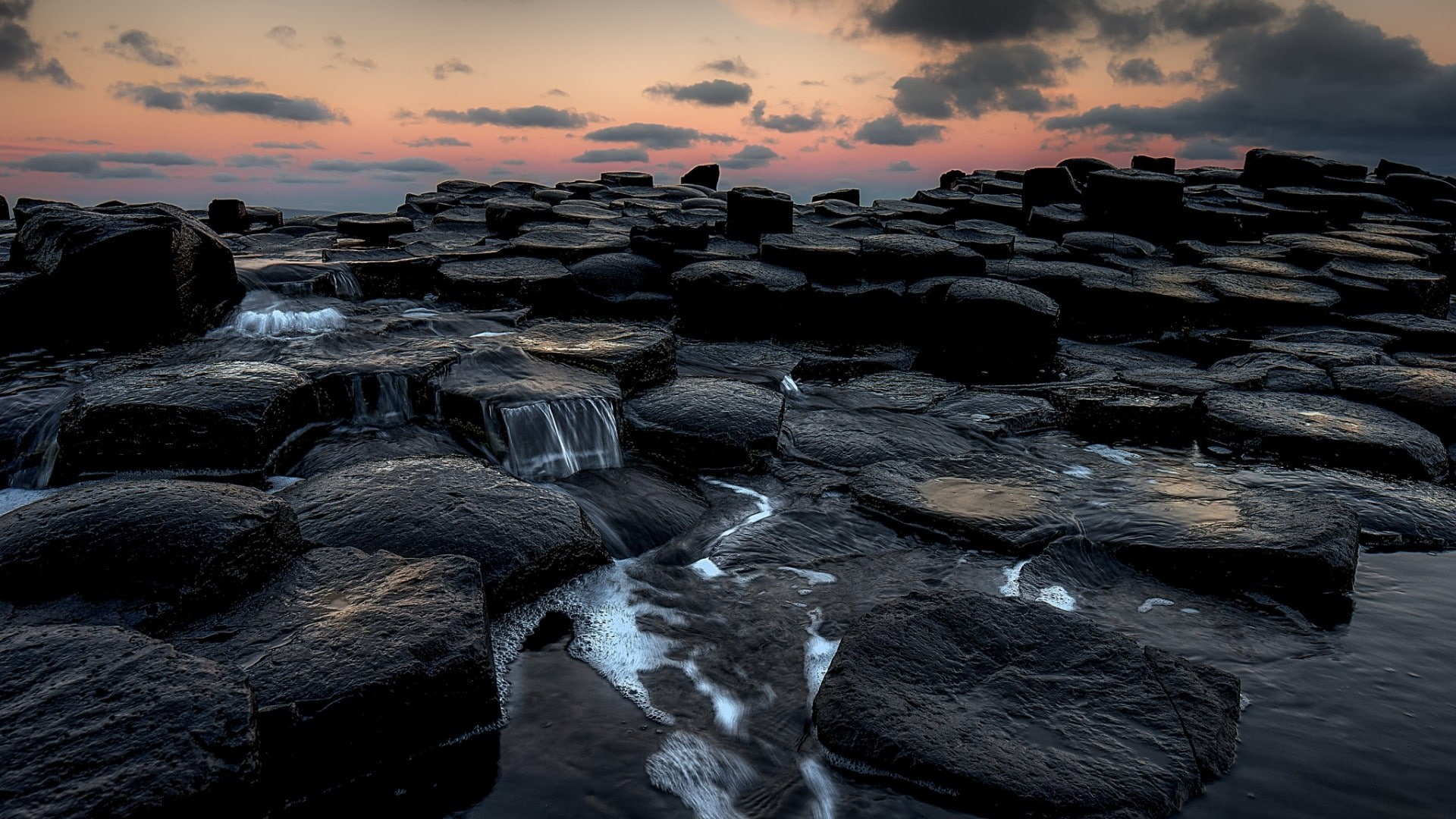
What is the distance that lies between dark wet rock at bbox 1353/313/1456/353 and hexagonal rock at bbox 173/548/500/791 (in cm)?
687

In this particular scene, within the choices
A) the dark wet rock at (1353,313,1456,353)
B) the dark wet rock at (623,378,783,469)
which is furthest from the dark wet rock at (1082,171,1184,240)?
the dark wet rock at (623,378,783,469)

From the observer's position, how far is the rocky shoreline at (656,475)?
1.99 metres

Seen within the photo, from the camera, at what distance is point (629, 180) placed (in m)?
15.0

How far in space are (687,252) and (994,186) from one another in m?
8.08

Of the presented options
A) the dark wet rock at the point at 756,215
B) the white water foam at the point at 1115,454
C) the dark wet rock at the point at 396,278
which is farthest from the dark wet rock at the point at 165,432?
the dark wet rock at the point at 756,215

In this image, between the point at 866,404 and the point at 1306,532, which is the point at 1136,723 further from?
the point at 866,404

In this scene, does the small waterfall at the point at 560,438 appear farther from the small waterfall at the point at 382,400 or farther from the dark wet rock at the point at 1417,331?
the dark wet rock at the point at 1417,331

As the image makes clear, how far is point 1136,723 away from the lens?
2.14 metres

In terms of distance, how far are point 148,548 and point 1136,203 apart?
10.2 metres

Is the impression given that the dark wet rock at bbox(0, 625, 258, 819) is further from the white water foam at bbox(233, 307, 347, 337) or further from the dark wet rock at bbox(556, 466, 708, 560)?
the white water foam at bbox(233, 307, 347, 337)

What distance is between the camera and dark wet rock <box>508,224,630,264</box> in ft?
23.6

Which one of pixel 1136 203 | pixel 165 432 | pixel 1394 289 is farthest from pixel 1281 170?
pixel 165 432

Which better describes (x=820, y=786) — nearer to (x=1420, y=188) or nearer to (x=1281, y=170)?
(x=1281, y=170)

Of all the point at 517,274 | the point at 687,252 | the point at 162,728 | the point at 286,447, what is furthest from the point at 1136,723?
the point at 687,252
